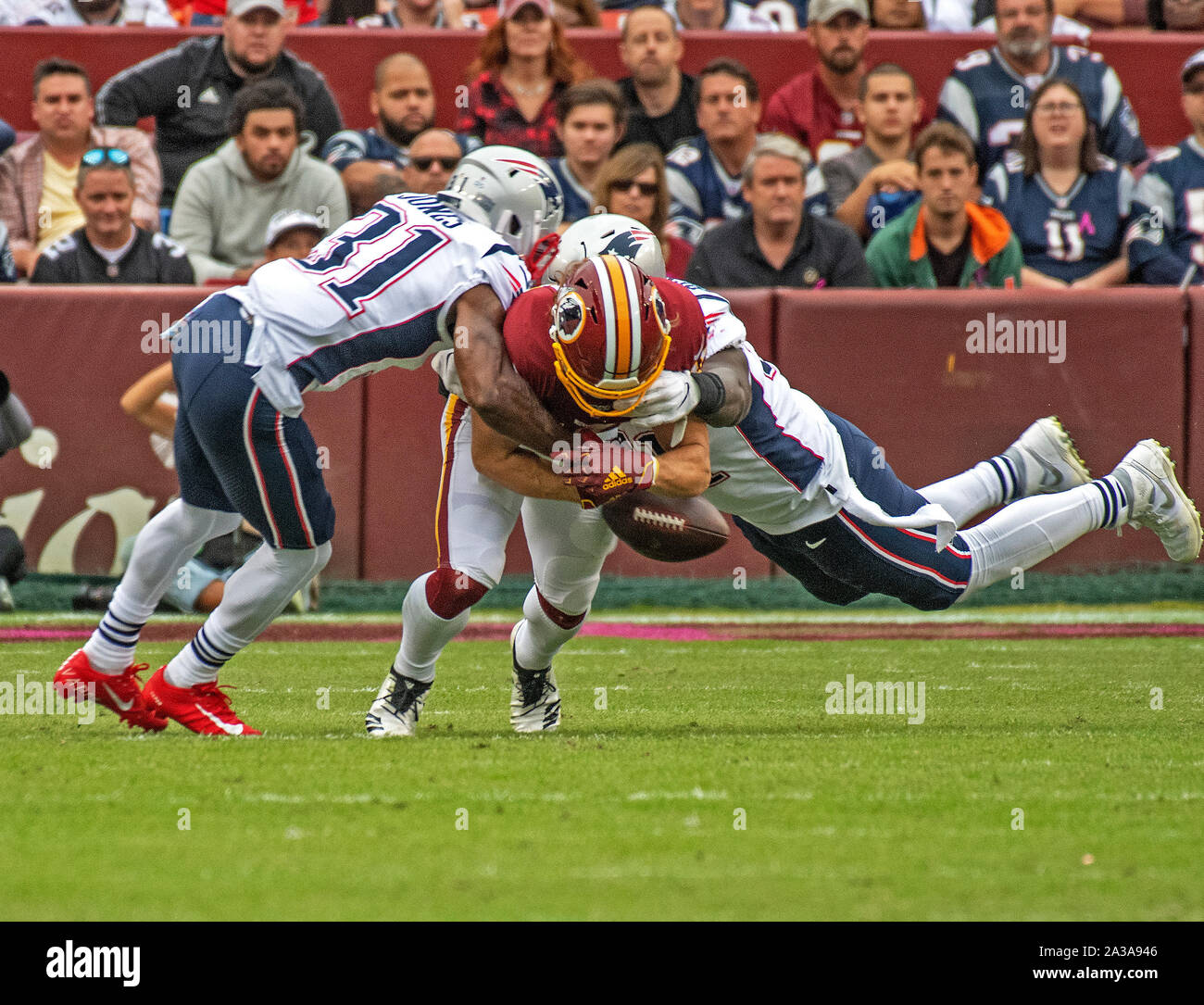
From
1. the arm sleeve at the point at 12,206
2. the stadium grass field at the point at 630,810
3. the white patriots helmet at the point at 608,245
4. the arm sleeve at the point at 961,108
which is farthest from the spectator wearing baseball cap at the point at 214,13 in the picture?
the white patriots helmet at the point at 608,245

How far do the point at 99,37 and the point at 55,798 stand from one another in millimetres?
8103

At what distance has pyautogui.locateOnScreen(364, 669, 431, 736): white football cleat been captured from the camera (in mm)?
5305

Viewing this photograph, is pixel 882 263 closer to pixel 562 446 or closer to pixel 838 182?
pixel 838 182

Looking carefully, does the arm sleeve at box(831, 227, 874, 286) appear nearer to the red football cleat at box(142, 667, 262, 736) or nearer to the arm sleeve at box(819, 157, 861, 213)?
the arm sleeve at box(819, 157, 861, 213)

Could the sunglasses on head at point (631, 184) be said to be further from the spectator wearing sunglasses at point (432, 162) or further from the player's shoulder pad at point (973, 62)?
the player's shoulder pad at point (973, 62)

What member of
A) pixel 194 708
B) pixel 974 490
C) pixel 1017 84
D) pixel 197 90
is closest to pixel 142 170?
pixel 197 90

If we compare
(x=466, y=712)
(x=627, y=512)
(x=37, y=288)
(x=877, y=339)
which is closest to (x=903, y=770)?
(x=627, y=512)

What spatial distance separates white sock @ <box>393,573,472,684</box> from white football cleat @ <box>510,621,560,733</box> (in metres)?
0.37

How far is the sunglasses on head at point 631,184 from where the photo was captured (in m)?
8.53

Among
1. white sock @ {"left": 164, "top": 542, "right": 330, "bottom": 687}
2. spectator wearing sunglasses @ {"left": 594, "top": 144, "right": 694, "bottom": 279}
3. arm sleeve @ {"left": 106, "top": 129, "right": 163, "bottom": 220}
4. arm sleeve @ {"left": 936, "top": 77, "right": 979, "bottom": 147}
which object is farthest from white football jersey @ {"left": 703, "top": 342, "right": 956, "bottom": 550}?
arm sleeve @ {"left": 106, "top": 129, "right": 163, "bottom": 220}

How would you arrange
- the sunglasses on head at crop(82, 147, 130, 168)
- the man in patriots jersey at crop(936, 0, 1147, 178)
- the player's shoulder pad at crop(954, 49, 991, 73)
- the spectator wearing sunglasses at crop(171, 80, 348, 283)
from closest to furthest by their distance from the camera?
the sunglasses on head at crop(82, 147, 130, 168) < the spectator wearing sunglasses at crop(171, 80, 348, 283) < the man in patriots jersey at crop(936, 0, 1147, 178) < the player's shoulder pad at crop(954, 49, 991, 73)

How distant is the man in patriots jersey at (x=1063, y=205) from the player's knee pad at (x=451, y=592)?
18.4 feet

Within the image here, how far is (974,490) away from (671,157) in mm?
4688

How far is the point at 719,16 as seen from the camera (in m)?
11.7
